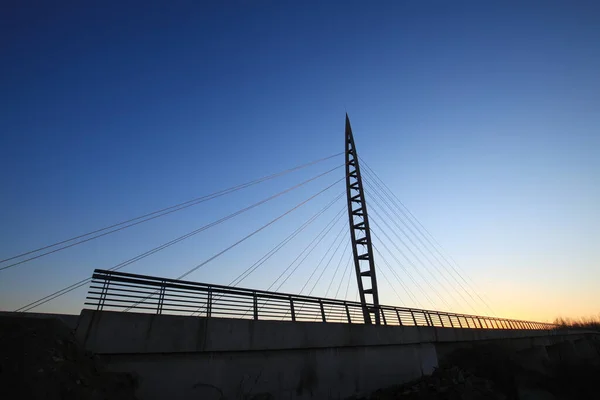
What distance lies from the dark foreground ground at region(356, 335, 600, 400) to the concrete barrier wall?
4.84 ft

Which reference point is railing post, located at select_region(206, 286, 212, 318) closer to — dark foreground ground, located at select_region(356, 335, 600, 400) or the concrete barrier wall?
the concrete barrier wall

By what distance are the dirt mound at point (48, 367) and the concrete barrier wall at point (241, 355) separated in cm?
38

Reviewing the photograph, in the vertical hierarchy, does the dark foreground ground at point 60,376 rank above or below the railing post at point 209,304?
below

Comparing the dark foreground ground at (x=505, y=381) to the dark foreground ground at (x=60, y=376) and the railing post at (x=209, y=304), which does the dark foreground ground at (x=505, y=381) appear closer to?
the dark foreground ground at (x=60, y=376)

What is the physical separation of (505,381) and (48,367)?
1588 centimetres

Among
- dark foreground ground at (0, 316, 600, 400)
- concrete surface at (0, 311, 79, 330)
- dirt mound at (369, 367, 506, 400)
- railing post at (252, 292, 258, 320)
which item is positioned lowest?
dirt mound at (369, 367, 506, 400)

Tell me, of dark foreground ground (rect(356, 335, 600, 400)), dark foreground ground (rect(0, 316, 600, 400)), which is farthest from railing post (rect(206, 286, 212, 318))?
dark foreground ground (rect(356, 335, 600, 400))

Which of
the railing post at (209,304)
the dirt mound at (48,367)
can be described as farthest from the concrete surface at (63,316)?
the railing post at (209,304)

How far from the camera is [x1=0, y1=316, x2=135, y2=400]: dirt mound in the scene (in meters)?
5.28

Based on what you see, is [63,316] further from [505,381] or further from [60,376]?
[505,381]

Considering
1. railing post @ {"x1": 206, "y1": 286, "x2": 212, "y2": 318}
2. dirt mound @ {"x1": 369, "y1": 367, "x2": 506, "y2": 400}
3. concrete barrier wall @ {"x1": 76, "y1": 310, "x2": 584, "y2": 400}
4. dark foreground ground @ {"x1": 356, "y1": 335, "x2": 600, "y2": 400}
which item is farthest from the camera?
dark foreground ground @ {"x1": 356, "y1": 335, "x2": 600, "y2": 400}

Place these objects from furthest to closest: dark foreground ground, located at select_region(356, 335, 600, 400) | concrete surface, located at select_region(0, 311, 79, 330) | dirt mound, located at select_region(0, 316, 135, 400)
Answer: dark foreground ground, located at select_region(356, 335, 600, 400) < concrete surface, located at select_region(0, 311, 79, 330) < dirt mound, located at select_region(0, 316, 135, 400)

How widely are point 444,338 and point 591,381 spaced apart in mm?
6350

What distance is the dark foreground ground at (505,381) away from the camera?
11.6 m
